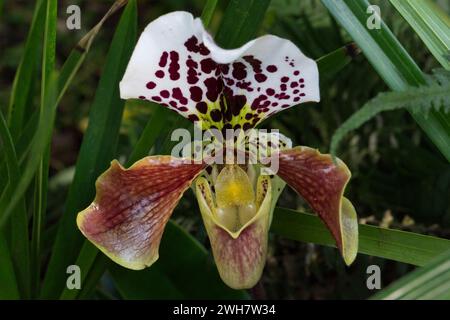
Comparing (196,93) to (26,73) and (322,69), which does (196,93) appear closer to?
(322,69)

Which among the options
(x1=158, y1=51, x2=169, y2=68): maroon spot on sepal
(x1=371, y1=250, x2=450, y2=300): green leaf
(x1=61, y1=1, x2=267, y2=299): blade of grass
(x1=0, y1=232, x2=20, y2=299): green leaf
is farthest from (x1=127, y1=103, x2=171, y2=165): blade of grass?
(x1=371, y1=250, x2=450, y2=300): green leaf

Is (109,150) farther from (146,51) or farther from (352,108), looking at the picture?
(352,108)

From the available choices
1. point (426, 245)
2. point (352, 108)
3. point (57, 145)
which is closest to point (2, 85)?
point (57, 145)

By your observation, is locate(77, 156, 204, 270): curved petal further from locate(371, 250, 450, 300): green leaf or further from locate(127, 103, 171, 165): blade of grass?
locate(371, 250, 450, 300): green leaf

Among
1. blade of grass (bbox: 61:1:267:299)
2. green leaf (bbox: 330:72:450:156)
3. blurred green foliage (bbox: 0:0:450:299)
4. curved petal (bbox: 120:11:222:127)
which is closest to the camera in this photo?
green leaf (bbox: 330:72:450:156)

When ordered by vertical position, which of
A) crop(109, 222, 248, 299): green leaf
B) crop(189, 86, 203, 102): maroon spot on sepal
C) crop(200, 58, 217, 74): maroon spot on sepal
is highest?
crop(200, 58, 217, 74): maroon spot on sepal

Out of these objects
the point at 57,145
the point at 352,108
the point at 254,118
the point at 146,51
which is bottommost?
the point at 57,145

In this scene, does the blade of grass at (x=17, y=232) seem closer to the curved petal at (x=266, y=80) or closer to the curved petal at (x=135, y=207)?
the curved petal at (x=135, y=207)
